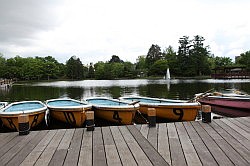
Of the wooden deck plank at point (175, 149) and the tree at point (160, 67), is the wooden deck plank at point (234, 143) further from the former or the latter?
the tree at point (160, 67)

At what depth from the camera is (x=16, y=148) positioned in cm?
380

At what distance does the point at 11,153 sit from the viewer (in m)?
3.57

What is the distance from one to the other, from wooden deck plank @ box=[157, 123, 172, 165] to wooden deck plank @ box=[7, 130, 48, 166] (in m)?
2.23

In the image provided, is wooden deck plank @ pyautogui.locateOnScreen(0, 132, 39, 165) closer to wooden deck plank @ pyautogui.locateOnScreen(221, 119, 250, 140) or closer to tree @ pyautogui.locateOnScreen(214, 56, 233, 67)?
wooden deck plank @ pyautogui.locateOnScreen(221, 119, 250, 140)

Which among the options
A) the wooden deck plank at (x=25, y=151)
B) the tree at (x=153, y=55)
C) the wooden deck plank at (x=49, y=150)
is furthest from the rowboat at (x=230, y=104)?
the tree at (x=153, y=55)

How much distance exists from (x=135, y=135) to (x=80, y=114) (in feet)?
9.67

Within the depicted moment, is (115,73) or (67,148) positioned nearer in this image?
(67,148)

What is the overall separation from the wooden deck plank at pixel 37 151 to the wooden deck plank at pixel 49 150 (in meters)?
0.07

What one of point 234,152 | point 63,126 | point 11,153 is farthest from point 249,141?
point 63,126

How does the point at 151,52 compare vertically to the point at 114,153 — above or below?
above

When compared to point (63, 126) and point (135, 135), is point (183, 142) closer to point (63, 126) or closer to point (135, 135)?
point (135, 135)

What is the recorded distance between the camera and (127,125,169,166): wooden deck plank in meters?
3.06

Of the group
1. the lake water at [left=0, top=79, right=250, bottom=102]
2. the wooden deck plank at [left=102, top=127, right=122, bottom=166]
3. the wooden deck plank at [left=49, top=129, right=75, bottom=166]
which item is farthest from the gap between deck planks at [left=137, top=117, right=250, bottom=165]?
the lake water at [left=0, top=79, right=250, bottom=102]

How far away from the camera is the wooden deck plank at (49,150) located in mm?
3178
